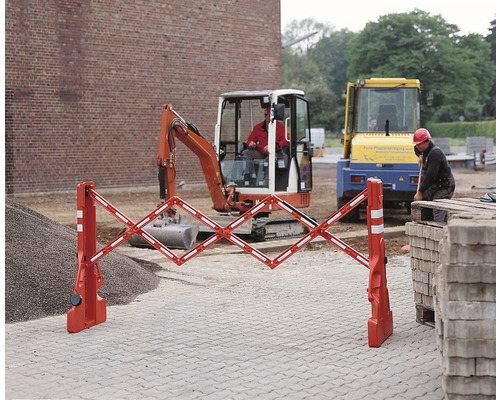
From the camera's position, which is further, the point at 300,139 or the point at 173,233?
the point at 300,139

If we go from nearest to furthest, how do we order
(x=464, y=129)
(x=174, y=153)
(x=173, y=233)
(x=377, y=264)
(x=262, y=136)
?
(x=377, y=264), (x=173, y=233), (x=174, y=153), (x=262, y=136), (x=464, y=129)

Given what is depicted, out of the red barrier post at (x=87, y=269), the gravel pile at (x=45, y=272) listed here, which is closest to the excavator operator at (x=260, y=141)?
the gravel pile at (x=45, y=272)

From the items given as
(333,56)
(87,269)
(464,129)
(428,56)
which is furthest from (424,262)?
(333,56)

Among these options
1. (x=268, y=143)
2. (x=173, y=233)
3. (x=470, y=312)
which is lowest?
(x=173, y=233)

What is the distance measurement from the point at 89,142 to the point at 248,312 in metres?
16.4

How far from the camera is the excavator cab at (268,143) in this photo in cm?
1373

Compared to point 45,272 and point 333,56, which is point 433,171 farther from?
point 333,56

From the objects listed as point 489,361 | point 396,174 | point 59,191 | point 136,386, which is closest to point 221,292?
point 136,386

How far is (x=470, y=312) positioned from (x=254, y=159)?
9.91 m

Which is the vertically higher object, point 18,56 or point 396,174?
point 18,56

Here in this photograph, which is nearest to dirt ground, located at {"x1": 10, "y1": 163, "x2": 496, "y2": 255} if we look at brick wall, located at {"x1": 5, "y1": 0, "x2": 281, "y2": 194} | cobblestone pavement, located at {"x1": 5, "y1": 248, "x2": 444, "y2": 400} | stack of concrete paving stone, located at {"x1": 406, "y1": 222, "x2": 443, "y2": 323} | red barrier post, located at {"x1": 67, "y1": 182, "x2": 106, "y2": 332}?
brick wall, located at {"x1": 5, "y1": 0, "x2": 281, "y2": 194}

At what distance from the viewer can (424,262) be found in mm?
6746

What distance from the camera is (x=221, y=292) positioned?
8.91 meters

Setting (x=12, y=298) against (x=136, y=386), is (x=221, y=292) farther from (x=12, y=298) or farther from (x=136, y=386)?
(x=136, y=386)
